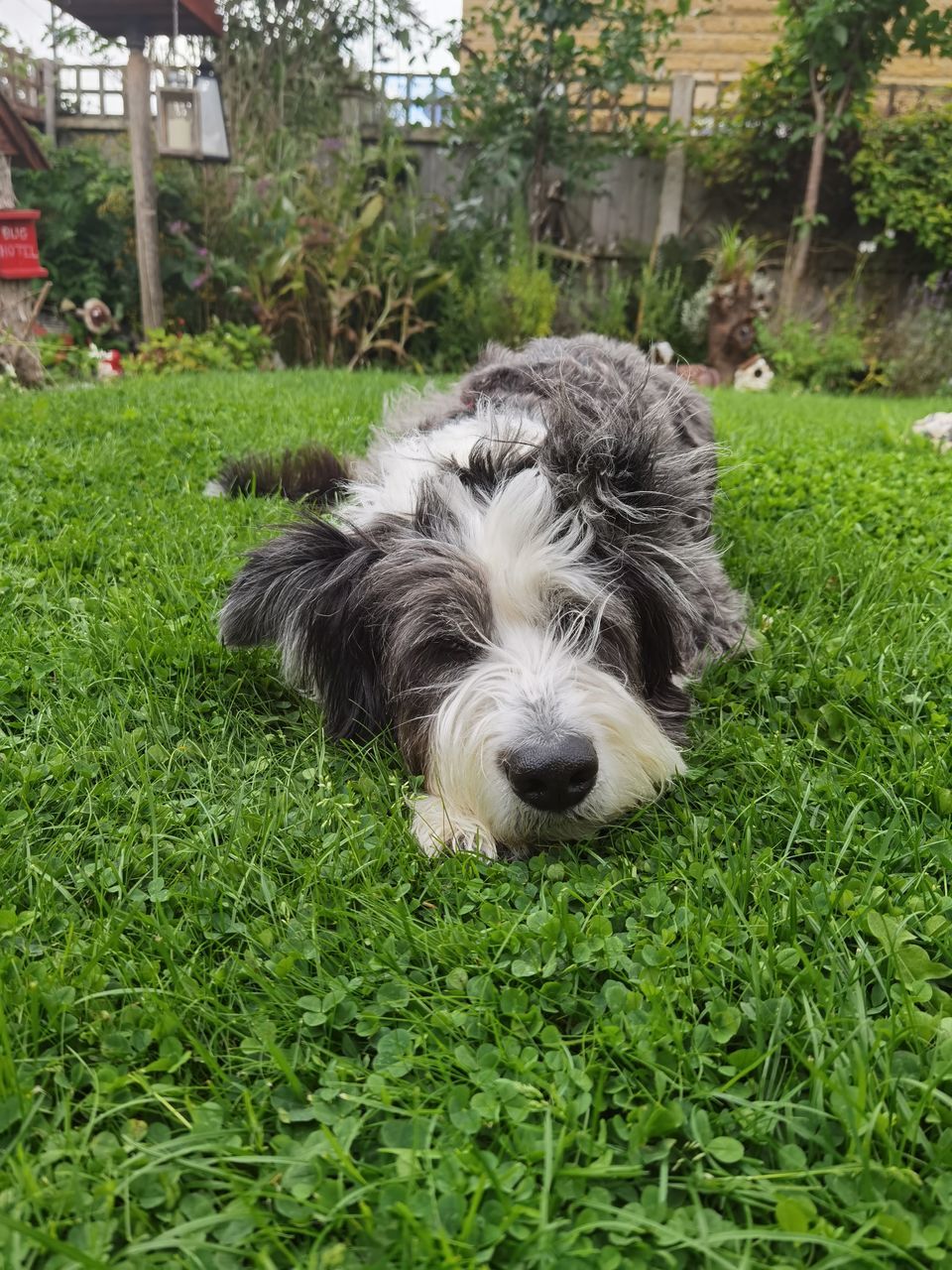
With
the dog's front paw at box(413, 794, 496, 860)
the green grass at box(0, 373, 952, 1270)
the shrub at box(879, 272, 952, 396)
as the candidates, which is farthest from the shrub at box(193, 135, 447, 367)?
the dog's front paw at box(413, 794, 496, 860)

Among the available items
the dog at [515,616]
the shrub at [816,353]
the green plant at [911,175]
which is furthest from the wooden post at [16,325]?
the green plant at [911,175]

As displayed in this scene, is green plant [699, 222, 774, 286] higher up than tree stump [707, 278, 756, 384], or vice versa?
green plant [699, 222, 774, 286]

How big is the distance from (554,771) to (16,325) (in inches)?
297

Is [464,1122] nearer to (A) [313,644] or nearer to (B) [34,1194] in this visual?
(B) [34,1194]

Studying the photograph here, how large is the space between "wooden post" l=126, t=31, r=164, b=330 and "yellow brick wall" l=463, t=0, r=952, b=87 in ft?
27.3

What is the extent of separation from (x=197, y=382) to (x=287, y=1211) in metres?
7.35

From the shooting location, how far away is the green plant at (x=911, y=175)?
35.7 feet

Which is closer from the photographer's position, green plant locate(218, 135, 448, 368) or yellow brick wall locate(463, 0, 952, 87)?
green plant locate(218, 135, 448, 368)

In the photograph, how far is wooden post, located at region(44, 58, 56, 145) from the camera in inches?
448

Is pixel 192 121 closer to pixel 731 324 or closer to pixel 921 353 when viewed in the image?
pixel 731 324

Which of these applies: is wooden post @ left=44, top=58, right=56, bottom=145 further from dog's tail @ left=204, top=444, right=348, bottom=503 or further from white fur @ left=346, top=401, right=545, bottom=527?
white fur @ left=346, top=401, right=545, bottom=527

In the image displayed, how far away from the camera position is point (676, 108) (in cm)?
1220

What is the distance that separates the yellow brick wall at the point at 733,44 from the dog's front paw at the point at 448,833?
16.2 metres

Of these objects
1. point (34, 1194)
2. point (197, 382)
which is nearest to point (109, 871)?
point (34, 1194)
